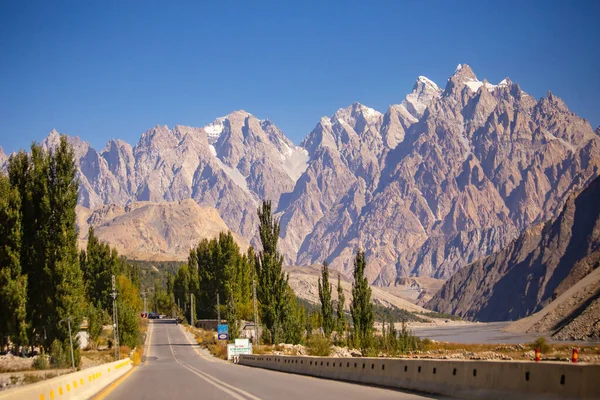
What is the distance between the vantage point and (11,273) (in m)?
52.9

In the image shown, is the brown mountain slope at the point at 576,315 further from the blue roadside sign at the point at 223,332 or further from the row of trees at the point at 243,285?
the blue roadside sign at the point at 223,332

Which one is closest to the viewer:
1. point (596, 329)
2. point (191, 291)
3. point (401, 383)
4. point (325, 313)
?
point (401, 383)

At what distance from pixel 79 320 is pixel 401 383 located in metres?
37.3

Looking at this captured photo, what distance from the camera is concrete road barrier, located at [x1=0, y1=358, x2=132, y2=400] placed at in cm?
1400

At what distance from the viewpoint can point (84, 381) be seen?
22734 millimetres

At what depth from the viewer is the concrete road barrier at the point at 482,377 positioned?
13195mm

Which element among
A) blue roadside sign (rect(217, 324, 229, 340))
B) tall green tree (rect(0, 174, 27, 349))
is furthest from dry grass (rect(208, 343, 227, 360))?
tall green tree (rect(0, 174, 27, 349))

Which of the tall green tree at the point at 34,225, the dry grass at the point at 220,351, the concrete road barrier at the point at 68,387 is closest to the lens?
the concrete road barrier at the point at 68,387

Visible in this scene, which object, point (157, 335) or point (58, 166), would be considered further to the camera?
point (157, 335)

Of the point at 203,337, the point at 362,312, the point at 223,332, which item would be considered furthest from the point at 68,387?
the point at 203,337

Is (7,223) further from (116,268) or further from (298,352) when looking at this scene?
(116,268)

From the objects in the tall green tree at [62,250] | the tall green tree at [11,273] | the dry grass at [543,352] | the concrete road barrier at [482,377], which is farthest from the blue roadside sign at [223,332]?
the concrete road barrier at [482,377]

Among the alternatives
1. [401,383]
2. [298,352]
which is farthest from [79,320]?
[401,383]

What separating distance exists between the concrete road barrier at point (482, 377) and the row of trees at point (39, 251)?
31460 millimetres
